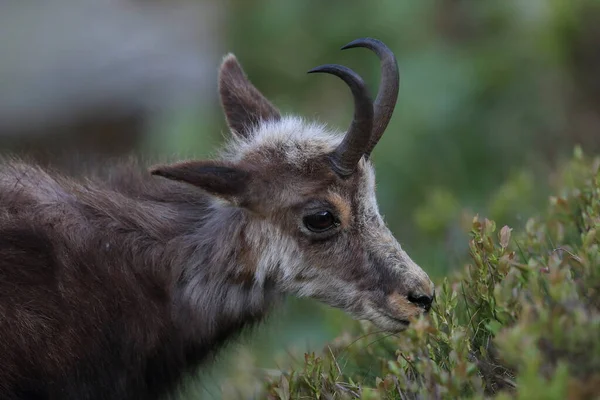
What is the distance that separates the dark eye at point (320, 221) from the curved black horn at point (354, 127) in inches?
8.7

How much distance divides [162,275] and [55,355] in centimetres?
63

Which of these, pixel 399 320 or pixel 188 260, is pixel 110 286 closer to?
pixel 188 260

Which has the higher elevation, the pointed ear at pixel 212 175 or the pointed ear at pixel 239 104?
the pointed ear at pixel 239 104

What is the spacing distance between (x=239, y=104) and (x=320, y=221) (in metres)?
1.03

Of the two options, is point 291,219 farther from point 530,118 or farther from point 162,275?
point 530,118

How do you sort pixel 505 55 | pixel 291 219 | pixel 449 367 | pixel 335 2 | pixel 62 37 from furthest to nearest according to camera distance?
pixel 62 37
pixel 335 2
pixel 505 55
pixel 291 219
pixel 449 367

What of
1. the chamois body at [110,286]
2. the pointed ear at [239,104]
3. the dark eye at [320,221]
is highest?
the pointed ear at [239,104]

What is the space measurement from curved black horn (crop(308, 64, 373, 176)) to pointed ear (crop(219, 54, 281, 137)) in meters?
0.75

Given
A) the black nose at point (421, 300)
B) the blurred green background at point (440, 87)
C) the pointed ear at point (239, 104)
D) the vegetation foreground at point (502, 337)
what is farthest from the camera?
the blurred green background at point (440, 87)

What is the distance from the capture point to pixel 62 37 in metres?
12.6

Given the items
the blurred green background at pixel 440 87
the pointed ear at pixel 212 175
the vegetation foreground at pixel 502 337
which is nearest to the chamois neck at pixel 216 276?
the pointed ear at pixel 212 175

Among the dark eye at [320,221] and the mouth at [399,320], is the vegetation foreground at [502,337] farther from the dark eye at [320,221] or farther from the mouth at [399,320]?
the dark eye at [320,221]

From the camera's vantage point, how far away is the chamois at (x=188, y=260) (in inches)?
165

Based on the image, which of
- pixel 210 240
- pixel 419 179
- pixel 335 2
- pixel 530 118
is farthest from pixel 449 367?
pixel 335 2
